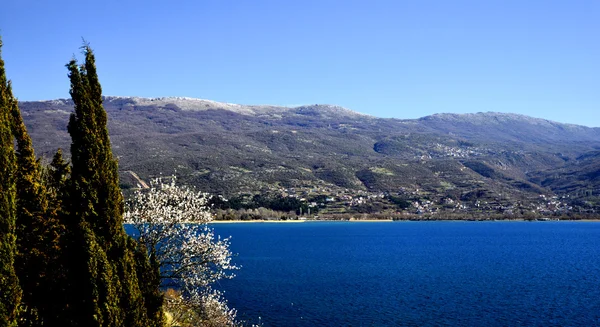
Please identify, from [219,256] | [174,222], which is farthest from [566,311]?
[174,222]

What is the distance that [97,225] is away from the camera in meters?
A: 14.4

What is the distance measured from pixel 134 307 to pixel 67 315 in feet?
5.81

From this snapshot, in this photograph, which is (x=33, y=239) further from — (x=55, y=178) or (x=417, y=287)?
(x=417, y=287)

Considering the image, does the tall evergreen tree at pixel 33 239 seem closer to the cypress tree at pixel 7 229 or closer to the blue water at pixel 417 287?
the cypress tree at pixel 7 229

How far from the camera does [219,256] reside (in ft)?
77.0

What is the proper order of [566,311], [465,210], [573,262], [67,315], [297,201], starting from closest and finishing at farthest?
[67,315] < [566,311] < [573,262] < [297,201] < [465,210]

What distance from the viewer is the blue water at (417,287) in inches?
1414

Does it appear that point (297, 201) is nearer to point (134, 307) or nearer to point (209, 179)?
point (209, 179)

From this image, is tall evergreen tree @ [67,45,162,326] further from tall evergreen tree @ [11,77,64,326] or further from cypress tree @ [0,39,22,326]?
tall evergreen tree @ [11,77,64,326]

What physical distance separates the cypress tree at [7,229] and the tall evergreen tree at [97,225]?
1658mm

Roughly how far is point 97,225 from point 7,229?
2403 millimetres

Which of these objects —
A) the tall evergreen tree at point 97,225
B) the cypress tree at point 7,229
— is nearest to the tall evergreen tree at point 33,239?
the tall evergreen tree at point 97,225

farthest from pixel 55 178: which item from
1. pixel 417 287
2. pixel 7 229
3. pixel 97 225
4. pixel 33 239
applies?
pixel 417 287

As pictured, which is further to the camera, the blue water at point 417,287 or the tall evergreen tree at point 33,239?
the blue water at point 417,287
